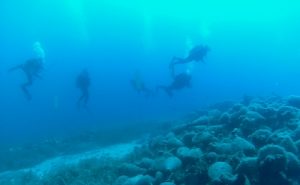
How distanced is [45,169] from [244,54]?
310 ft

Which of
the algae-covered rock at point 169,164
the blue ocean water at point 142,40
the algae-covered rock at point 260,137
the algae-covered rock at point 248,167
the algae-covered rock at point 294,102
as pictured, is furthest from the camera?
the blue ocean water at point 142,40

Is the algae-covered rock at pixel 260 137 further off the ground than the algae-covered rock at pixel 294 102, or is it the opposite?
the algae-covered rock at pixel 294 102

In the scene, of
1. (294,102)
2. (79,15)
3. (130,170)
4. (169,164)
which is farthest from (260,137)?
(79,15)

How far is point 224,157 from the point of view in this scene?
279 inches

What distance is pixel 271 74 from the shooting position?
255 feet

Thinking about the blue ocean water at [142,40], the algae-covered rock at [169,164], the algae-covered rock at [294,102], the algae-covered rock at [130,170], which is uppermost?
the blue ocean water at [142,40]

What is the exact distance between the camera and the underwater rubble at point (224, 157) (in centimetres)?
631

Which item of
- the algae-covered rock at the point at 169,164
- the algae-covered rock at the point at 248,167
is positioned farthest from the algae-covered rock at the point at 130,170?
the algae-covered rock at the point at 248,167

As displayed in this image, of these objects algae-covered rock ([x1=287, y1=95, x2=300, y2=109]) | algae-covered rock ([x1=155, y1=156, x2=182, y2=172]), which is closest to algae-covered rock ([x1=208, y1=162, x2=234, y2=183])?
algae-covered rock ([x1=155, y1=156, x2=182, y2=172])

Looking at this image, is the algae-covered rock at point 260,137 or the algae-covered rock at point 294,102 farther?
the algae-covered rock at point 294,102

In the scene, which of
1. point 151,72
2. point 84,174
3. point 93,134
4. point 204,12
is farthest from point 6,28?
point 84,174

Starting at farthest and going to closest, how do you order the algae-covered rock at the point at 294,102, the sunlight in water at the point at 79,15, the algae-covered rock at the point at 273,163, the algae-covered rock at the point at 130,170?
the sunlight in water at the point at 79,15 < the algae-covered rock at the point at 294,102 < the algae-covered rock at the point at 130,170 < the algae-covered rock at the point at 273,163

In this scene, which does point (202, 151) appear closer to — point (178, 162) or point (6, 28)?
point (178, 162)

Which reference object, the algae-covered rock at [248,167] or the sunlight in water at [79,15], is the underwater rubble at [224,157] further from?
the sunlight in water at [79,15]
